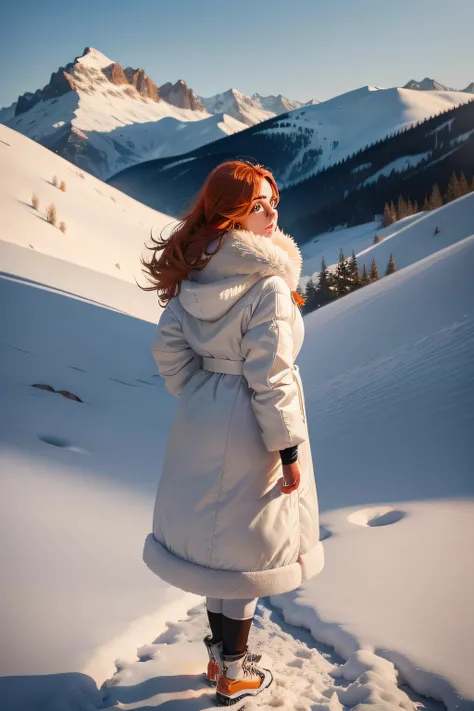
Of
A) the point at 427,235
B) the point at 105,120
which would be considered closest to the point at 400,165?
the point at 427,235

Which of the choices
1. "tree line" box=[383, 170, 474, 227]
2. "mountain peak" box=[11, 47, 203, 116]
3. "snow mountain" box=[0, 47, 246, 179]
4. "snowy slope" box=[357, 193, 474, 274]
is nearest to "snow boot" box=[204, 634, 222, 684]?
"snowy slope" box=[357, 193, 474, 274]

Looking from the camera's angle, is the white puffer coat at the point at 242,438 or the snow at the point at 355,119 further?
the snow at the point at 355,119

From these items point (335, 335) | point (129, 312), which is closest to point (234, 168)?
point (335, 335)

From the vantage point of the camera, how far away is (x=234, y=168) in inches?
55.7

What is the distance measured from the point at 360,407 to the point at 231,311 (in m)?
2.56

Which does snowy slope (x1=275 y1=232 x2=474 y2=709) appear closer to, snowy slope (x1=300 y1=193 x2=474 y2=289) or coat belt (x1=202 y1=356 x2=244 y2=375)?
coat belt (x1=202 y1=356 x2=244 y2=375)

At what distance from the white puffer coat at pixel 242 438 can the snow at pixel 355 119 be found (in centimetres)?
7097

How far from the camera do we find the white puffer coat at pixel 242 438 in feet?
4.25

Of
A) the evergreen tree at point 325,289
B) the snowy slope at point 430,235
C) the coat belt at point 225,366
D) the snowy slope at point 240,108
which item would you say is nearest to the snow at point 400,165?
the snowy slope at point 430,235

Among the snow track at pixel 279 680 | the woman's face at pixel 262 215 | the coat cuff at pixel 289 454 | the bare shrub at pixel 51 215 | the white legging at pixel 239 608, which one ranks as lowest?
the snow track at pixel 279 680

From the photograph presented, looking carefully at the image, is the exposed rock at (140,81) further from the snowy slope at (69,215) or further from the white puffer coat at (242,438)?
the white puffer coat at (242,438)

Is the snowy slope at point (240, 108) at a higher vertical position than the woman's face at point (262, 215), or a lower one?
higher

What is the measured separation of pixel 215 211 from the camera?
141 cm

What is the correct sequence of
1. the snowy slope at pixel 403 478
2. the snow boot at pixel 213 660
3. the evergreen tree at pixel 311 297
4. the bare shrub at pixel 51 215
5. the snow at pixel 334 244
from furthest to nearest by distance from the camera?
the snow at pixel 334 244 → the evergreen tree at pixel 311 297 → the bare shrub at pixel 51 215 → the snowy slope at pixel 403 478 → the snow boot at pixel 213 660
